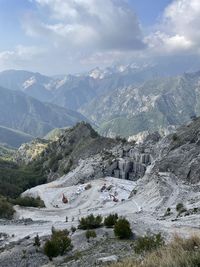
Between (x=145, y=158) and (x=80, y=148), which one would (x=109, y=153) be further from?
(x=80, y=148)

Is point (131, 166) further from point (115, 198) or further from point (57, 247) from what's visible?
point (57, 247)

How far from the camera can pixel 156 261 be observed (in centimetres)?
1245

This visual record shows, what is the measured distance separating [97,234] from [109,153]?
9240cm

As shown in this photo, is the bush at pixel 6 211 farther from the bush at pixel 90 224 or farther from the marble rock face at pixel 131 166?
the marble rock face at pixel 131 166

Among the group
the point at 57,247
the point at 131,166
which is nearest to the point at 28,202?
the point at 131,166

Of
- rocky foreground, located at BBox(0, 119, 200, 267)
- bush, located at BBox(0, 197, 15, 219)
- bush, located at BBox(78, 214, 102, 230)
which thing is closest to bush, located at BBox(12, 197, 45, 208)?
rocky foreground, located at BBox(0, 119, 200, 267)

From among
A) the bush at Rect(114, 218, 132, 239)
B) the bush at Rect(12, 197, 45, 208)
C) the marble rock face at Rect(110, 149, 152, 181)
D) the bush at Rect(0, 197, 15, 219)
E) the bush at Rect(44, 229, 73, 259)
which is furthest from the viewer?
the marble rock face at Rect(110, 149, 152, 181)

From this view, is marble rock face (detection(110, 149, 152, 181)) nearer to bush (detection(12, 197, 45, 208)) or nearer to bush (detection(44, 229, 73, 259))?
bush (detection(12, 197, 45, 208))

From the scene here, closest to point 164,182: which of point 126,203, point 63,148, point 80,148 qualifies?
point 126,203

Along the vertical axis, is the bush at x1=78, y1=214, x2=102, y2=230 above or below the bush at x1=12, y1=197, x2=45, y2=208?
below

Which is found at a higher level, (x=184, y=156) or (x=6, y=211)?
(x=184, y=156)

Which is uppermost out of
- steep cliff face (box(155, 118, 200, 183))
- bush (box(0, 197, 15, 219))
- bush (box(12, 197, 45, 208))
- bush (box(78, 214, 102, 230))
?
steep cliff face (box(155, 118, 200, 183))

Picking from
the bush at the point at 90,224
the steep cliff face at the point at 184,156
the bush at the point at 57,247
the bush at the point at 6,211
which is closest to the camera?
the bush at the point at 57,247

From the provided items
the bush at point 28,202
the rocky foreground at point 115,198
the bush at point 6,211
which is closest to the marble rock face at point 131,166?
the rocky foreground at point 115,198
